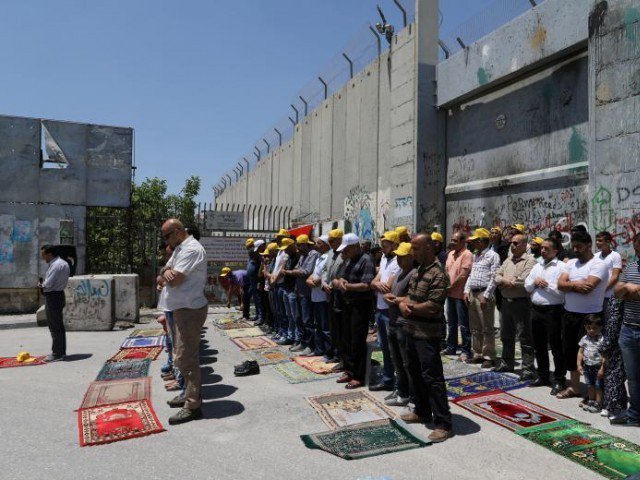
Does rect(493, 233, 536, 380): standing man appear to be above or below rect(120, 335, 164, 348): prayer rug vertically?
above

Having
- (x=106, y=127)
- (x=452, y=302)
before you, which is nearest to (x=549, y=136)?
(x=452, y=302)

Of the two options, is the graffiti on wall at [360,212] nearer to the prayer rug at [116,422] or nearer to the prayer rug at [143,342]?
the prayer rug at [143,342]

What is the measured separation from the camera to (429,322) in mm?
4055

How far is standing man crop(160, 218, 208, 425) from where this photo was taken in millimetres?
4570

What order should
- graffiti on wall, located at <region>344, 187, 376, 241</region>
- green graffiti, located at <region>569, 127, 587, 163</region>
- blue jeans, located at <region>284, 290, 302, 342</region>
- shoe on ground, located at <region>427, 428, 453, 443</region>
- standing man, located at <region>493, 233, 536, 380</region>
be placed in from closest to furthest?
1. shoe on ground, located at <region>427, 428, 453, 443</region>
2. standing man, located at <region>493, 233, 536, 380</region>
3. blue jeans, located at <region>284, 290, 302, 342</region>
4. green graffiti, located at <region>569, 127, 587, 163</region>
5. graffiti on wall, located at <region>344, 187, 376, 241</region>

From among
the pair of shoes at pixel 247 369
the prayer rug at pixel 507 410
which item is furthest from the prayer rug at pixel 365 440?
the pair of shoes at pixel 247 369

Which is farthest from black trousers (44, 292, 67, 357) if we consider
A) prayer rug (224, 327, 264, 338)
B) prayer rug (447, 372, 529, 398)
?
prayer rug (447, 372, 529, 398)

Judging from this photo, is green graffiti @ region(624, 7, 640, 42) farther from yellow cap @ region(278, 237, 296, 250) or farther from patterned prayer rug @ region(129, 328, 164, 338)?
patterned prayer rug @ region(129, 328, 164, 338)

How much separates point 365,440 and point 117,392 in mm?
3139

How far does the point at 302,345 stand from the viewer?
7.57 m

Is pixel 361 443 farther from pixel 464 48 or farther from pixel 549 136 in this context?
pixel 464 48

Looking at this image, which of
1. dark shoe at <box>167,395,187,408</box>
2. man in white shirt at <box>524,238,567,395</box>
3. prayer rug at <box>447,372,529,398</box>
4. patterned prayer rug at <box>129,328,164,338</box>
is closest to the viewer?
dark shoe at <box>167,395,187,408</box>

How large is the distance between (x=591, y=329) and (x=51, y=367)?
6994mm

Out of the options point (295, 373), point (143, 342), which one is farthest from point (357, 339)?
point (143, 342)
